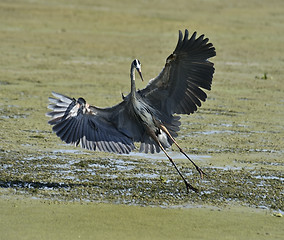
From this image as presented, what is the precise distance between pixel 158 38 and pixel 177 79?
31.6 feet

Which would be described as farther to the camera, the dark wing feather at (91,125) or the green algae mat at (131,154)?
the dark wing feather at (91,125)

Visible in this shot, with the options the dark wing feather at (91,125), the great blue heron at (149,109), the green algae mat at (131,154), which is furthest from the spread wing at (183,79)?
the green algae mat at (131,154)

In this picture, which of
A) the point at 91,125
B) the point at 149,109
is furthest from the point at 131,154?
the point at 91,125

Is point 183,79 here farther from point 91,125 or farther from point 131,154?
point 131,154

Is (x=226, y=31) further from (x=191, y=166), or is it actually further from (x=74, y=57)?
(x=191, y=166)

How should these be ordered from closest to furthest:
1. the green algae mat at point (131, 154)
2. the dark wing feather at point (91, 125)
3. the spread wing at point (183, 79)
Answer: the green algae mat at point (131, 154) < the dark wing feather at point (91, 125) < the spread wing at point (183, 79)

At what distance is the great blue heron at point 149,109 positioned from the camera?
579 centimetres

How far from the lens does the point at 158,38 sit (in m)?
15.7

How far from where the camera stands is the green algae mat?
16.6 feet

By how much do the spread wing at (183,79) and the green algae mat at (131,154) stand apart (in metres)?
0.72

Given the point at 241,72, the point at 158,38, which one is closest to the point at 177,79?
the point at 241,72

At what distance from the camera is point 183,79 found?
20.3 ft

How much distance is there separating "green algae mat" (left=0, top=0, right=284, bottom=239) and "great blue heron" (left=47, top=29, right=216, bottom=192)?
38 cm

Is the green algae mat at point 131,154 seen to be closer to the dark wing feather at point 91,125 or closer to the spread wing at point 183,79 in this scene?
the dark wing feather at point 91,125
